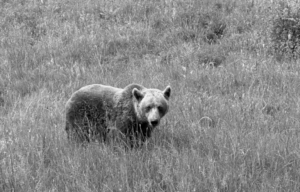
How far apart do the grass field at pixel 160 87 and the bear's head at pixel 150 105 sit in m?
0.30

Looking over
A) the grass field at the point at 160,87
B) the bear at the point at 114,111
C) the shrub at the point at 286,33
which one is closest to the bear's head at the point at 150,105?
the bear at the point at 114,111

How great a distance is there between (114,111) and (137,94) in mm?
502

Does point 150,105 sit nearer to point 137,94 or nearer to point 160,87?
point 137,94

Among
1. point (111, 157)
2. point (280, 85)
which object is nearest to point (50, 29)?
point (280, 85)

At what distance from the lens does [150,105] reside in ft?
18.7

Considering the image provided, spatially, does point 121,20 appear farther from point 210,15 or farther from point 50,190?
point 50,190

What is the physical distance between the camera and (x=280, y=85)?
721 cm

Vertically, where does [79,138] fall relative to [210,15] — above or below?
below

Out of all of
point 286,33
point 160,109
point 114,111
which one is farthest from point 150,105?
point 286,33

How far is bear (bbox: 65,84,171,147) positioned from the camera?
582 centimetres

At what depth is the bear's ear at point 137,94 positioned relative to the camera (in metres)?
5.89

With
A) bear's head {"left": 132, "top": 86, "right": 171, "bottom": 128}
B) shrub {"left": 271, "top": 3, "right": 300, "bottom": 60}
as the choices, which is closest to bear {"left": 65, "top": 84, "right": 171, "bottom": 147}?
bear's head {"left": 132, "top": 86, "right": 171, "bottom": 128}

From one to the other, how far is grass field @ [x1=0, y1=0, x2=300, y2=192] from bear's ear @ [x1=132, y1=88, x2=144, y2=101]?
1.81 feet

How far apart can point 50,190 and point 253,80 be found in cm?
435
